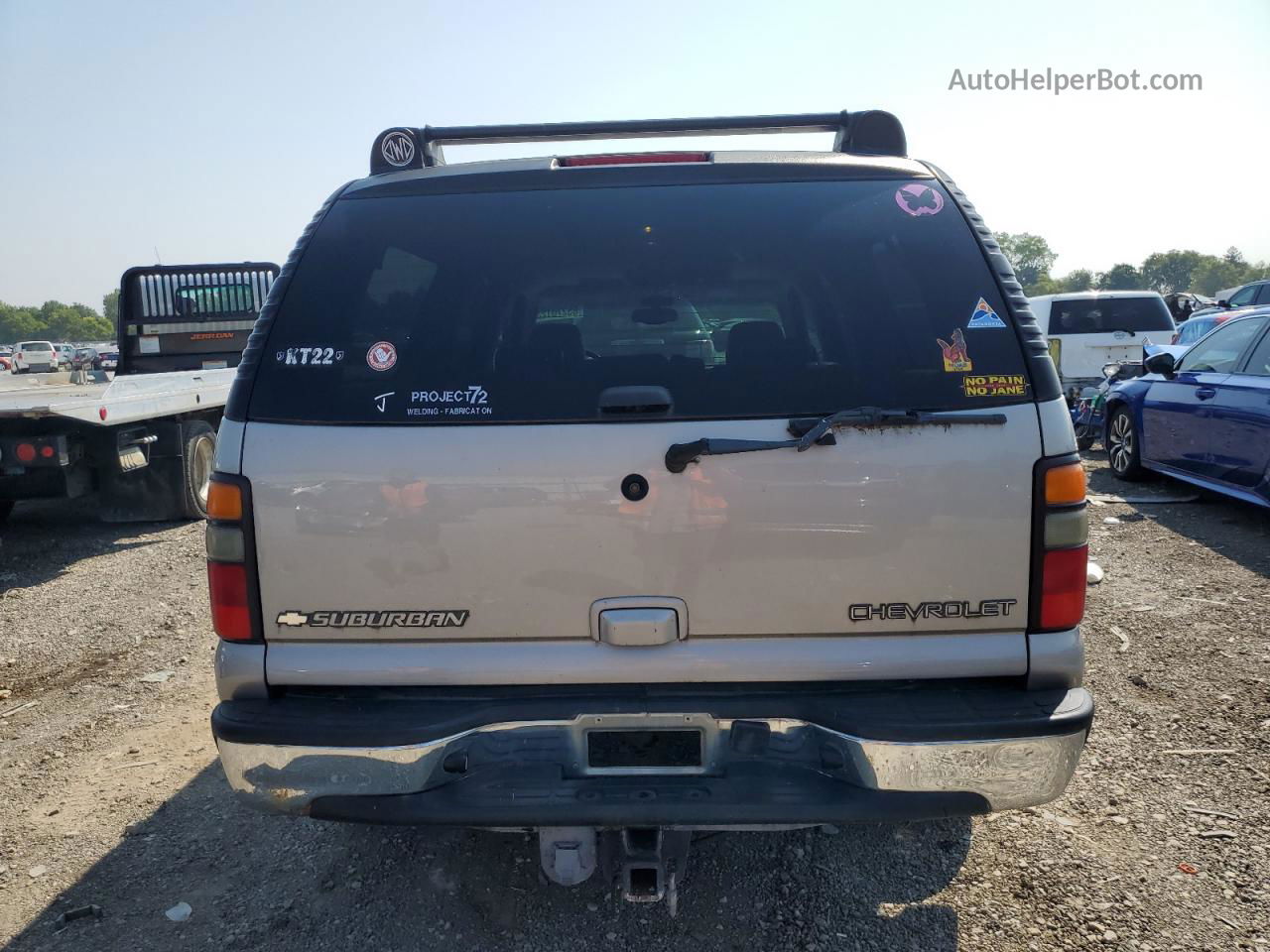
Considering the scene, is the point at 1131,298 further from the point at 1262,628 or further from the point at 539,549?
the point at 539,549

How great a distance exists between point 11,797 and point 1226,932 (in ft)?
13.7

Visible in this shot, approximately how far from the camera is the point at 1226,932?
8.74 ft

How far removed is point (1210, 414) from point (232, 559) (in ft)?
25.1

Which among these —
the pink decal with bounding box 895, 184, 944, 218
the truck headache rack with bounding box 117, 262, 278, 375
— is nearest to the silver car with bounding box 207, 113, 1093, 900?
the pink decal with bounding box 895, 184, 944, 218

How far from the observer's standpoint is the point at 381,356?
243 cm

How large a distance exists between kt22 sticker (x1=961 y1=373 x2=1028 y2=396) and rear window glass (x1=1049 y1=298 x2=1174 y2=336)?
40.5ft

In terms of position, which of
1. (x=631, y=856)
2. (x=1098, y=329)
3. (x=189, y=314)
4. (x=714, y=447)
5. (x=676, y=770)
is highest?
(x=189, y=314)

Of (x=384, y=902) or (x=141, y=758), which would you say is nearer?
(x=384, y=902)

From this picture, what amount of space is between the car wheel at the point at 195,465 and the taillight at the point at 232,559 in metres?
6.05

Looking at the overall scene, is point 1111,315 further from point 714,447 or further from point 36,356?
point 36,356

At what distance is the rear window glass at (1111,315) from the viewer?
13555mm

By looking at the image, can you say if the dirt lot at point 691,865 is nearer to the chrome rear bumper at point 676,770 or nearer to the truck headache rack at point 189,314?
the chrome rear bumper at point 676,770

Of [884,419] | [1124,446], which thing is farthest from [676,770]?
[1124,446]

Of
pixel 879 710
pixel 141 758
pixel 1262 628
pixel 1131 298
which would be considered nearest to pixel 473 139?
pixel 879 710
